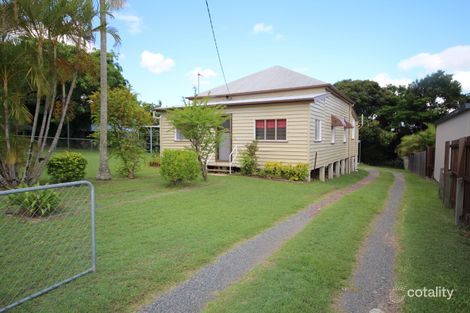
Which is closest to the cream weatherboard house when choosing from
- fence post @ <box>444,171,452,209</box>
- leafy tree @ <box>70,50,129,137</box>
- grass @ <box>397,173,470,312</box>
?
fence post @ <box>444,171,452,209</box>

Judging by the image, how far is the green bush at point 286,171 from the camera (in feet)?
39.6

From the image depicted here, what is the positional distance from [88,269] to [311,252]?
2.96 m

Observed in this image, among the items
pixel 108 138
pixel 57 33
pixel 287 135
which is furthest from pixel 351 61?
pixel 57 33

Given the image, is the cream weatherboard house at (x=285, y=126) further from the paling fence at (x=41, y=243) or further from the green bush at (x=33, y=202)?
the green bush at (x=33, y=202)

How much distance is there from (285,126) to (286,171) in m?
1.99

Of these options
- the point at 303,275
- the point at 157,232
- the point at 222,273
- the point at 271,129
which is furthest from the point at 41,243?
the point at 271,129

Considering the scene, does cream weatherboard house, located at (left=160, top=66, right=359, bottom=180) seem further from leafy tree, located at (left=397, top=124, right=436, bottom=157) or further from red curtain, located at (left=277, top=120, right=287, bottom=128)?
leafy tree, located at (left=397, top=124, right=436, bottom=157)

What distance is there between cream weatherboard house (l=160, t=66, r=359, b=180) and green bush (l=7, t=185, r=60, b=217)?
8.68 meters

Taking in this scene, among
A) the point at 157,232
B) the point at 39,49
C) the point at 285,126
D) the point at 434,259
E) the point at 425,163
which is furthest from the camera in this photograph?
the point at 425,163

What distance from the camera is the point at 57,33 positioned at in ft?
24.5

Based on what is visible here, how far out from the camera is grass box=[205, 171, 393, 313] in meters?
2.82

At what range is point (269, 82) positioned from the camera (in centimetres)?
1811

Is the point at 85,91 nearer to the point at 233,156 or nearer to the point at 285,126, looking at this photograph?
the point at 233,156

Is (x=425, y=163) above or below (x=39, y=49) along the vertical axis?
below
